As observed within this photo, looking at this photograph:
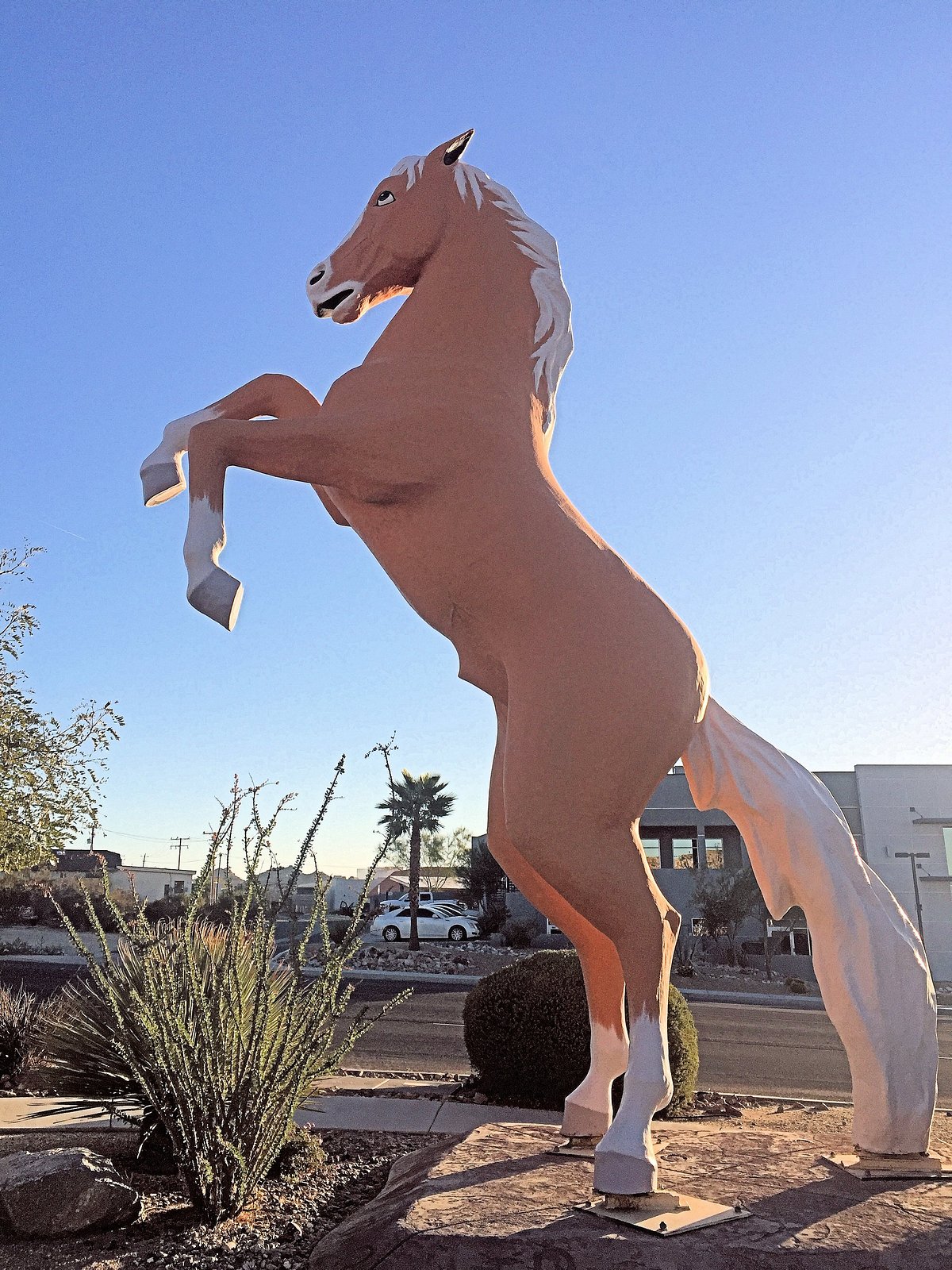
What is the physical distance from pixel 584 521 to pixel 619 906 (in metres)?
1.29

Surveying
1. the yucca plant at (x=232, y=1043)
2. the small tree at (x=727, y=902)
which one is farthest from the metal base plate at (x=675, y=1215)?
the small tree at (x=727, y=902)

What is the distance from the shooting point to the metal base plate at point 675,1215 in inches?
94.0

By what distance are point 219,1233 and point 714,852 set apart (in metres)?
Answer: 31.4

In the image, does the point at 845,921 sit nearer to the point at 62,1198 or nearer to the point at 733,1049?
the point at 62,1198

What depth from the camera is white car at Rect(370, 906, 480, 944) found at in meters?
29.8

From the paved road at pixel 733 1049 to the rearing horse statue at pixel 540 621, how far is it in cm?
504

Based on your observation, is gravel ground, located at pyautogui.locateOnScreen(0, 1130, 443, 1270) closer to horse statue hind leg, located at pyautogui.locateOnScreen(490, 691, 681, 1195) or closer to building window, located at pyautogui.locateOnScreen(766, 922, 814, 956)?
horse statue hind leg, located at pyautogui.locateOnScreen(490, 691, 681, 1195)

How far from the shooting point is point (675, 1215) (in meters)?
2.47

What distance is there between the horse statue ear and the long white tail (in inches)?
89.7

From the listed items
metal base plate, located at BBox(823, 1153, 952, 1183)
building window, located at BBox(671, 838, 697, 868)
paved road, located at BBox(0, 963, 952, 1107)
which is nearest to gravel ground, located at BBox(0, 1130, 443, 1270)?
metal base plate, located at BBox(823, 1153, 952, 1183)

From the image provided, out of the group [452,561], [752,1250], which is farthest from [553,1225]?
[452,561]

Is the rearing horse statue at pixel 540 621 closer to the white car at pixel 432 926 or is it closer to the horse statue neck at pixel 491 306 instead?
the horse statue neck at pixel 491 306

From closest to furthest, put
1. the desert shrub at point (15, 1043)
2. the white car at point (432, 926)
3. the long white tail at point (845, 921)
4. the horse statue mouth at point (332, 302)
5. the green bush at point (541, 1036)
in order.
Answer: the long white tail at point (845, 921) < the horse statue mouth at point (332, 302) < the green bush at point (541, 1036) < the desert shrub at point (15, 1043) < the white car at point (432, 926)

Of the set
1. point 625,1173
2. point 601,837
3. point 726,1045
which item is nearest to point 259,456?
point 601,837
